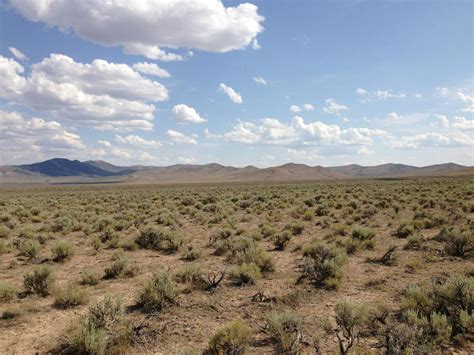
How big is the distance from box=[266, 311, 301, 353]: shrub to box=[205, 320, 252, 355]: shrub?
455mm

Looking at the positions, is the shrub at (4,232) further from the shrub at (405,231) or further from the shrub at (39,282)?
the shrub at (405,231)

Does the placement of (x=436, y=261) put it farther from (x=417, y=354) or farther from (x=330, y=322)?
(x=417, y=354)

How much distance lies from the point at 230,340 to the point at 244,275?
369cm

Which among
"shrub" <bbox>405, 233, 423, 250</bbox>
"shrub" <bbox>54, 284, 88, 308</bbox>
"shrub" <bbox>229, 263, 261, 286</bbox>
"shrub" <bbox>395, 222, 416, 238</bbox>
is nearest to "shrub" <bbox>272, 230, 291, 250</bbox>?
"shrub" <bbox>229, 263, 261, 286</bbox>

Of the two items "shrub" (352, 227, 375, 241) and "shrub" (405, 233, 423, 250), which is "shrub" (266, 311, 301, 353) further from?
"shrub" (352, 227, 375, 241)

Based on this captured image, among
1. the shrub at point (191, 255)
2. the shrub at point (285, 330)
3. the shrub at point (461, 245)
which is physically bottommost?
the shrub at point (191, 255)

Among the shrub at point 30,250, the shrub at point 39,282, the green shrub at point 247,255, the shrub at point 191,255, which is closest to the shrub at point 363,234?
the green shrub at point 247,255

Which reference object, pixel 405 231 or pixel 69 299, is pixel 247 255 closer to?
pixel 69 299

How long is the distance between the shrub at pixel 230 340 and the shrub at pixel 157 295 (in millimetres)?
2095

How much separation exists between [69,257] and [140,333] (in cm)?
726

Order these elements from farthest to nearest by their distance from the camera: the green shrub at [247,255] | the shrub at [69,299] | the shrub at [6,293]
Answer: the green shrub at [247,255]
the shrub at [6,293]
the shrub at [69,299]

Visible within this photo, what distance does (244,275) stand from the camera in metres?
9.37

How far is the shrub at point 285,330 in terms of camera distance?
574 cm

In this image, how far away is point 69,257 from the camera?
39.9ft
